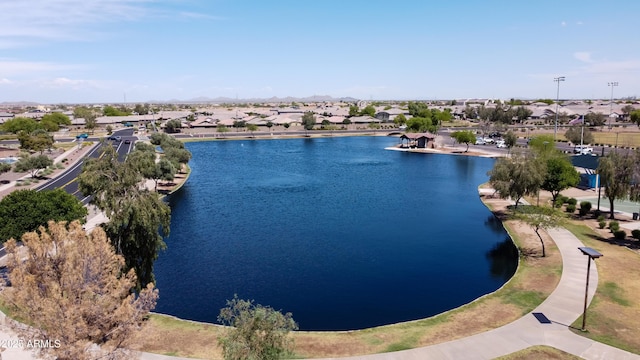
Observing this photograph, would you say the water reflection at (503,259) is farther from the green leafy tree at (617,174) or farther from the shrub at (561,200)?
the shrub at (561,200)

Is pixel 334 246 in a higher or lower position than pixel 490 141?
lower

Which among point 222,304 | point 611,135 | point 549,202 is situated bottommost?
point 222,304

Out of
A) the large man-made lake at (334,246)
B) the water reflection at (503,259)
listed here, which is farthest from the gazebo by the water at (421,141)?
the water reflection at (503,259)

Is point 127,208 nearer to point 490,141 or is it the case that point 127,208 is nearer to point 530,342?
point 530,342

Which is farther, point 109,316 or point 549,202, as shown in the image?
point 549,202

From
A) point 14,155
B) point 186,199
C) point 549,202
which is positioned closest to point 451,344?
point 549,202

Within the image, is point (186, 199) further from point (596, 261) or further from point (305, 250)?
point (596, 261)

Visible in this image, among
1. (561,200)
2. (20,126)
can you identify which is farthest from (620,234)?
(20,126)
